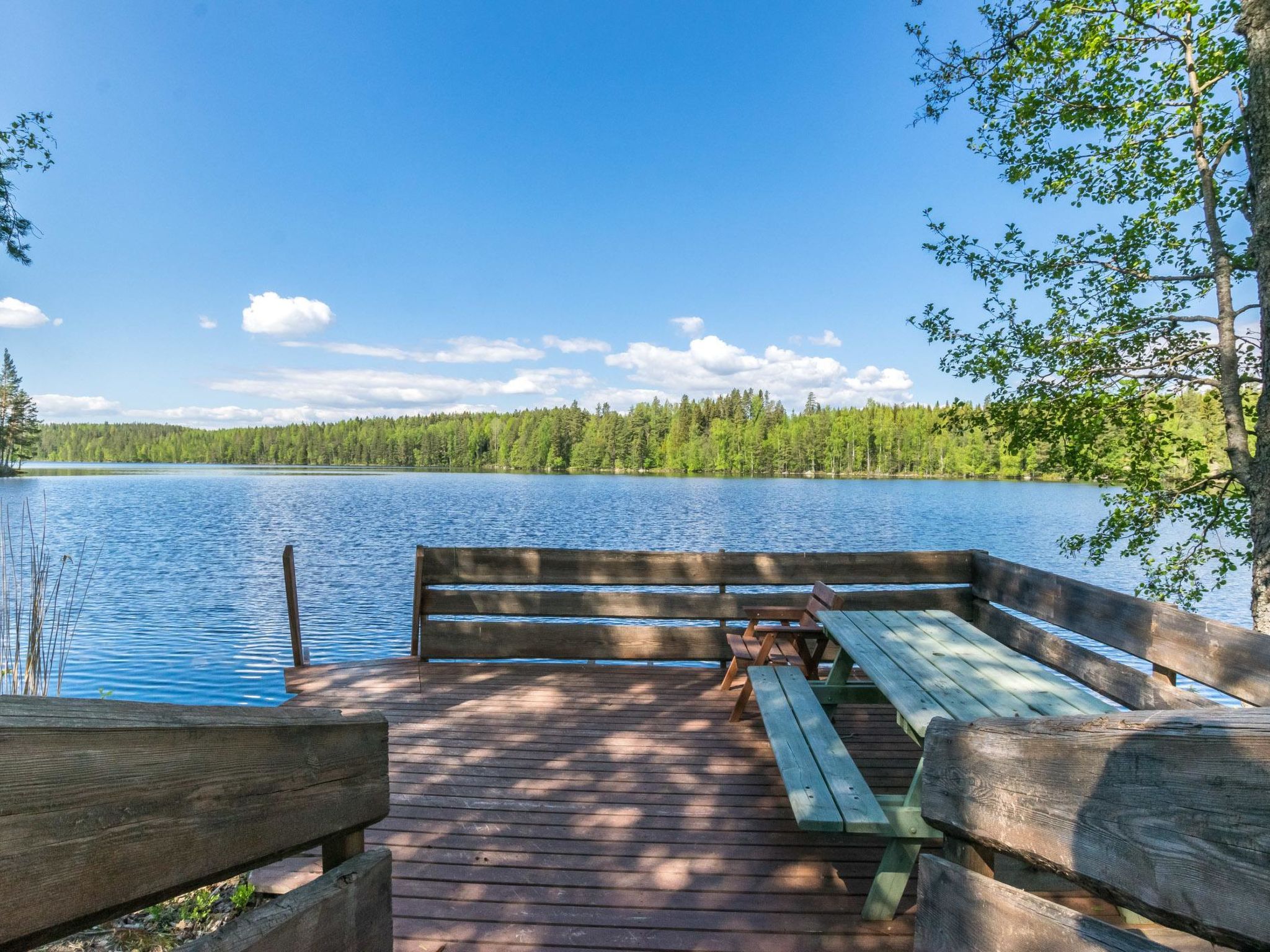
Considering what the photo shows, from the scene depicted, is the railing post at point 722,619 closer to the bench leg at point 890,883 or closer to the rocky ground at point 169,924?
the bench leg at point 890,883

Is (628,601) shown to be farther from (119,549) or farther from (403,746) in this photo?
(119,549)

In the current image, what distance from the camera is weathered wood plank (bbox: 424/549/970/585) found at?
6125 millimetres

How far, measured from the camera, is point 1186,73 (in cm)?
650

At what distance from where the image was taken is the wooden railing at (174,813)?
67cm

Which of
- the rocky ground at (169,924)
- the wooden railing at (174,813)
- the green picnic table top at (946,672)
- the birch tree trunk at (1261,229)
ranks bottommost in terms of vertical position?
the rocky ground at (169,924)

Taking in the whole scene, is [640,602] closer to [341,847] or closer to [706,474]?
[341,847]

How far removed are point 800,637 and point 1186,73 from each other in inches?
265

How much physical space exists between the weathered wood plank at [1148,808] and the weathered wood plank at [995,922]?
6 centimetres

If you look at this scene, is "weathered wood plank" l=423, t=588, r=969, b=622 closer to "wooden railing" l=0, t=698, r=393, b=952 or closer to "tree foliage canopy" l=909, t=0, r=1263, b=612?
"tree foliage canopy" l=909, t=0, r=1263, b=612

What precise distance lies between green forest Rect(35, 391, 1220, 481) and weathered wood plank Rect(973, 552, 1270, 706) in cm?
6890

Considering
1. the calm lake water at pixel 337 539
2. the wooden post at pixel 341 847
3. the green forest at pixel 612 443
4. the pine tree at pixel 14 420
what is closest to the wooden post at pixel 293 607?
the calm lake water at pixel 337 539

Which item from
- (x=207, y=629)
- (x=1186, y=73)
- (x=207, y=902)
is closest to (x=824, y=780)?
(x=207, y=902)

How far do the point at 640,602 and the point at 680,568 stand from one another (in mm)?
494

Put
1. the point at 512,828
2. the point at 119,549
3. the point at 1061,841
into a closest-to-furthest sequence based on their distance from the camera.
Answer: the point at 1061,841 → the point at 512,828 → the point at 119,549
